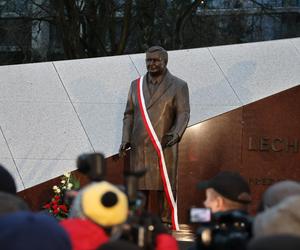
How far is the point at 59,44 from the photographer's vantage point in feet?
93.7

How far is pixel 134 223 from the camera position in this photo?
3.69 meters

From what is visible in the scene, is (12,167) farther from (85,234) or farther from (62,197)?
(85,234)

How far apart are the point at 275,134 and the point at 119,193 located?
7.51m

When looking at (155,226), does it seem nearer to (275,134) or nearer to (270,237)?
(270,237)

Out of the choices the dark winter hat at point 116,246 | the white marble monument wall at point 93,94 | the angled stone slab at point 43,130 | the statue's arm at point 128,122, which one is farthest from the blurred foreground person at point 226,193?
the angled stone slab at point 43,130

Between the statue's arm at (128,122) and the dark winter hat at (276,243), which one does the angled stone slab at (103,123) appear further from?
the dark winter hat at (276,243)

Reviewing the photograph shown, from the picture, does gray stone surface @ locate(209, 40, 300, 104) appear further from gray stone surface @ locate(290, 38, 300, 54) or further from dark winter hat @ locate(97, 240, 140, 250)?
dark winter hat @ locate(97, 240, 140, 250)

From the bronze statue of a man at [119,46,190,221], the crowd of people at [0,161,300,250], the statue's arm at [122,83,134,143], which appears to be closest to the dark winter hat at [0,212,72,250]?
the crowd of people at [0,161,300,250]

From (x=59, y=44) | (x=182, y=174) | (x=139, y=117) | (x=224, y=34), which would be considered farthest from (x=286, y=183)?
(x=59, y=44)

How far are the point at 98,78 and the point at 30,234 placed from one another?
8537 millimetres

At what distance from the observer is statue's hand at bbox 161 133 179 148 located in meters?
8.04

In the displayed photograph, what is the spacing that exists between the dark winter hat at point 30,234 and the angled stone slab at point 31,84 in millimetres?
8315

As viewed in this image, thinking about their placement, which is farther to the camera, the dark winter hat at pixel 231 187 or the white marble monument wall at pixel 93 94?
the white marble monument wall at pixel 93 94

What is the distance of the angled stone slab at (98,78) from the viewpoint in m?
11.4
